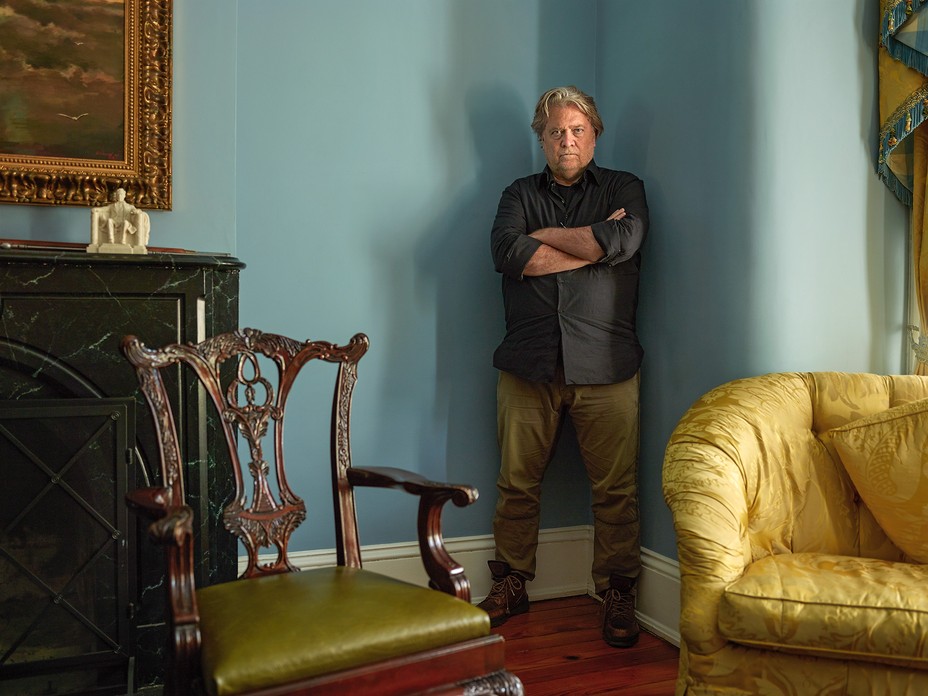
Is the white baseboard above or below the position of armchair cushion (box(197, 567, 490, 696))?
below

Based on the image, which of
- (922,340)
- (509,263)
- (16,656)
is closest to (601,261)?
(509,263)

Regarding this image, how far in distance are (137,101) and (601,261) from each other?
1.54 m

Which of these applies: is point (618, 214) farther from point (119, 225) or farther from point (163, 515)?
point (163, 515)

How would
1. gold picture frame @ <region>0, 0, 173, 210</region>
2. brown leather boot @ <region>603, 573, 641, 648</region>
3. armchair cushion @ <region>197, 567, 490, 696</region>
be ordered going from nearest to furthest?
armchair cushion @ <region>197, 567, 490, 696</region> < gold picture frame @ <region>0, 0, 173, 210</region> < brown leather boot @ <region>603, 573, 641, 648</region>

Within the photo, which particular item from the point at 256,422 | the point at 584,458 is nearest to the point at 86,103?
the point at 256,422

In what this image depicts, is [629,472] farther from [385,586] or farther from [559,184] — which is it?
[385,586]

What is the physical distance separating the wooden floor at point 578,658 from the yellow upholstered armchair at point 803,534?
0.48 meters

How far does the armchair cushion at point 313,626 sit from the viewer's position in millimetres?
1379

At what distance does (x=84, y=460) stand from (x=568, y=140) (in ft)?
5.98

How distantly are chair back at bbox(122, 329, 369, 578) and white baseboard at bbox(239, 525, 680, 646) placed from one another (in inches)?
38.7

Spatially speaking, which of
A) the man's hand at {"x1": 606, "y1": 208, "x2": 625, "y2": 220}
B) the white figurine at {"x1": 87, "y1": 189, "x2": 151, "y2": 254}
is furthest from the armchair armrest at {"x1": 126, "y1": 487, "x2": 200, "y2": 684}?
the man's hand at {"x1": 606, "y1": 208, "x2": 625, "y2": 220}

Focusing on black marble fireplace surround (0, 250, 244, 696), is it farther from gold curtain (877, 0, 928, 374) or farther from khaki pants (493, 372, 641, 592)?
gold curtain (877, 0, 928, 374)

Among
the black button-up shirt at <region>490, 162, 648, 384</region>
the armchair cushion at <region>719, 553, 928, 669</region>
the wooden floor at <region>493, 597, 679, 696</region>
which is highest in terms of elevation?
the black button-up shirt at <region>490, 162, 648, 384</region>

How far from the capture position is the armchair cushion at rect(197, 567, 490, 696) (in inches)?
54.3
